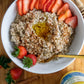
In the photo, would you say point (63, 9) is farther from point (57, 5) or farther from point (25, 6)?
point (25, 6)

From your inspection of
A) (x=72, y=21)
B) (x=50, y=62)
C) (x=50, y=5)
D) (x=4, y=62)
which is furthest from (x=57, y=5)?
(x=4, y=62)

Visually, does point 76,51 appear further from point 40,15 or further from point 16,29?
point 16,29

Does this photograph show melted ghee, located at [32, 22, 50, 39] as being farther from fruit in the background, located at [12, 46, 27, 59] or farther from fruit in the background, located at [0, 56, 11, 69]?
fruit in the background, located at [0, 56, 11, 69]

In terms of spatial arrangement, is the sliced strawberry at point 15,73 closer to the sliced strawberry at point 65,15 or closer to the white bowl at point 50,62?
the white bowl at point 50,62

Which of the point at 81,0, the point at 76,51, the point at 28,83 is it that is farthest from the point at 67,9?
the point at 28,83

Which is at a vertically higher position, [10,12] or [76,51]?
[10,12]

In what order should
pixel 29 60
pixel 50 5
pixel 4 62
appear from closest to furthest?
pixel 29 60
pixel 50 5
pixel 4 62

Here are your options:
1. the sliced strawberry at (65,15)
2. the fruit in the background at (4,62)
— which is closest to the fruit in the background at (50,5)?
the sliced strawberry at (65,15)
